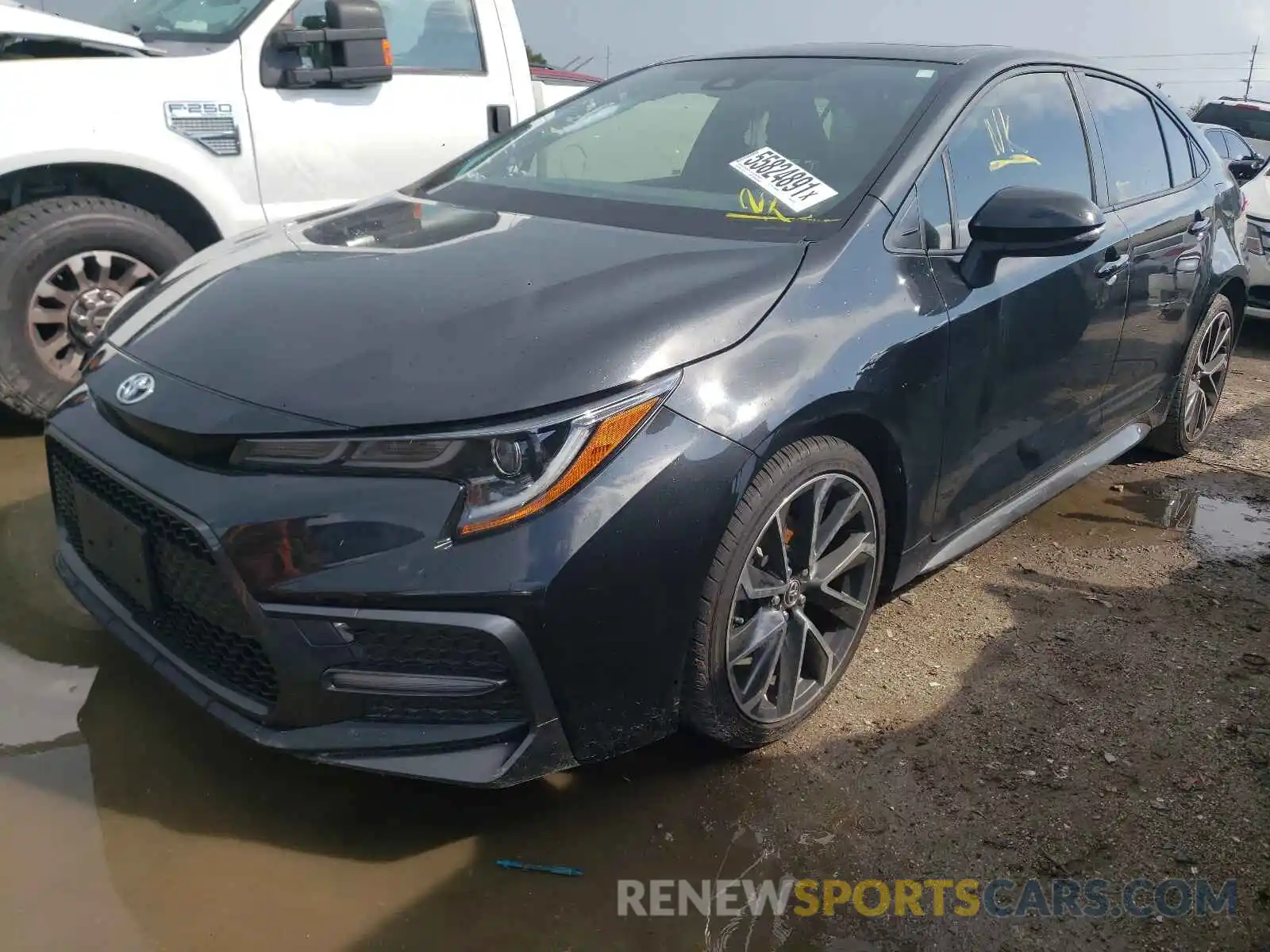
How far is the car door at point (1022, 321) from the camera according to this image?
104 inches

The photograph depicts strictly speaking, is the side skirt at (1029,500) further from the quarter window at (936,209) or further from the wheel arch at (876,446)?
the quarter window at (936,209)

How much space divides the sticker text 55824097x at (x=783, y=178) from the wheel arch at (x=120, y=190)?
2.21 meters

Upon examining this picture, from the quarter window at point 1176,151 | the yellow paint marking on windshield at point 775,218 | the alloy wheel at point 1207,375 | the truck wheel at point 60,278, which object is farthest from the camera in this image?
the alloy wheel at point 1207,375

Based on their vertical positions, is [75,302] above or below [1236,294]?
above

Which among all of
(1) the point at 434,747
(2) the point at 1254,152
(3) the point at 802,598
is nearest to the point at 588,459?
(1) the point at 434,747

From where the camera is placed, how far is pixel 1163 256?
3549 millimetres

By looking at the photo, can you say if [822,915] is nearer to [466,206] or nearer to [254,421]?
[254,421]

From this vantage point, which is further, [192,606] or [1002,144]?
[1002,144]

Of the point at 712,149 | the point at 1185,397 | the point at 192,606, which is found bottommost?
the point at 1185,397

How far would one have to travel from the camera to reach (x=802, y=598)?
235 cm

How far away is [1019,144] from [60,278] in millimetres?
3191

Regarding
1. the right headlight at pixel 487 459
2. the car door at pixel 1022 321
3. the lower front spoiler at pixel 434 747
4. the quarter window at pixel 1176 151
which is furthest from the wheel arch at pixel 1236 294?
the lower front spoiler at pixel 434 747

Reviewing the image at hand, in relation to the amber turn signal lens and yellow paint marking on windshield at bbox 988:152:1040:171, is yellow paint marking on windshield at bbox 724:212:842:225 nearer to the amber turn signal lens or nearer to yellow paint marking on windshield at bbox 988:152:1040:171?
yellow paint marking on windshield at bbox 988:152:1040:171

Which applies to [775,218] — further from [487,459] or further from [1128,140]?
[1128,140]
